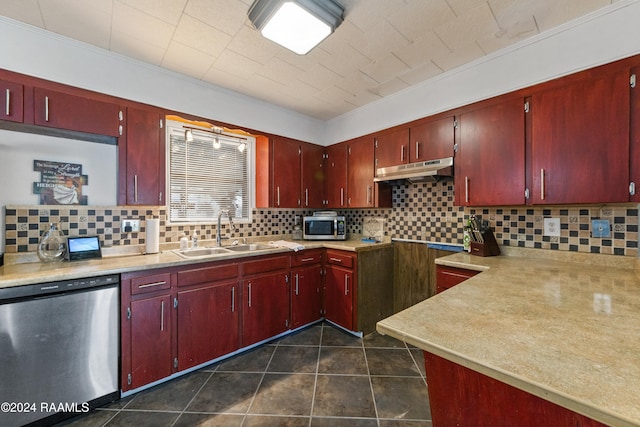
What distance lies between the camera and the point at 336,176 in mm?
3438

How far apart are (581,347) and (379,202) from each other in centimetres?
227

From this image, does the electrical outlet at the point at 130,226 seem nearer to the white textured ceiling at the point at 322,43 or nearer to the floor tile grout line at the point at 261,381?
the white textured ceiling at the point at 322,43

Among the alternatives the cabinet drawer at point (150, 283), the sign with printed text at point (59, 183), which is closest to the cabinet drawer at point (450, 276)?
the cabinet drawer at point (150, 283)

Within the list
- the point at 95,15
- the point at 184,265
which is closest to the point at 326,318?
the point at 184,265

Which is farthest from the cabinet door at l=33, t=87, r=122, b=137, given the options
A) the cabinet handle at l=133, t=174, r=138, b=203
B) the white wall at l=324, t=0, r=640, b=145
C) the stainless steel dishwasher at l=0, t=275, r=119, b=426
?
the white wall at l=324, t=0, r=640, b=145

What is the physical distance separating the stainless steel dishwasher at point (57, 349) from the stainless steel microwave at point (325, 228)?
2.01m

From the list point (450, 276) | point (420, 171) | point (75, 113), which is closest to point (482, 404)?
point (450, 276)

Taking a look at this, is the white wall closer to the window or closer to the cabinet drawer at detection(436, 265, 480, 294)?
the cabinet drawer at detection(436, 265, 480, 294)

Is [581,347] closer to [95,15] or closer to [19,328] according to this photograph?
[19,328]

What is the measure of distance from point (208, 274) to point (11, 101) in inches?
68.7

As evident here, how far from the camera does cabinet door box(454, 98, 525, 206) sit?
1970mm

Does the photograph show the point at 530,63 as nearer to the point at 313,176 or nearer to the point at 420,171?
the point at 420,171

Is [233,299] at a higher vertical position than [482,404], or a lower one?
lower

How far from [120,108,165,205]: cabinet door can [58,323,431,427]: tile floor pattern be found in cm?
152
